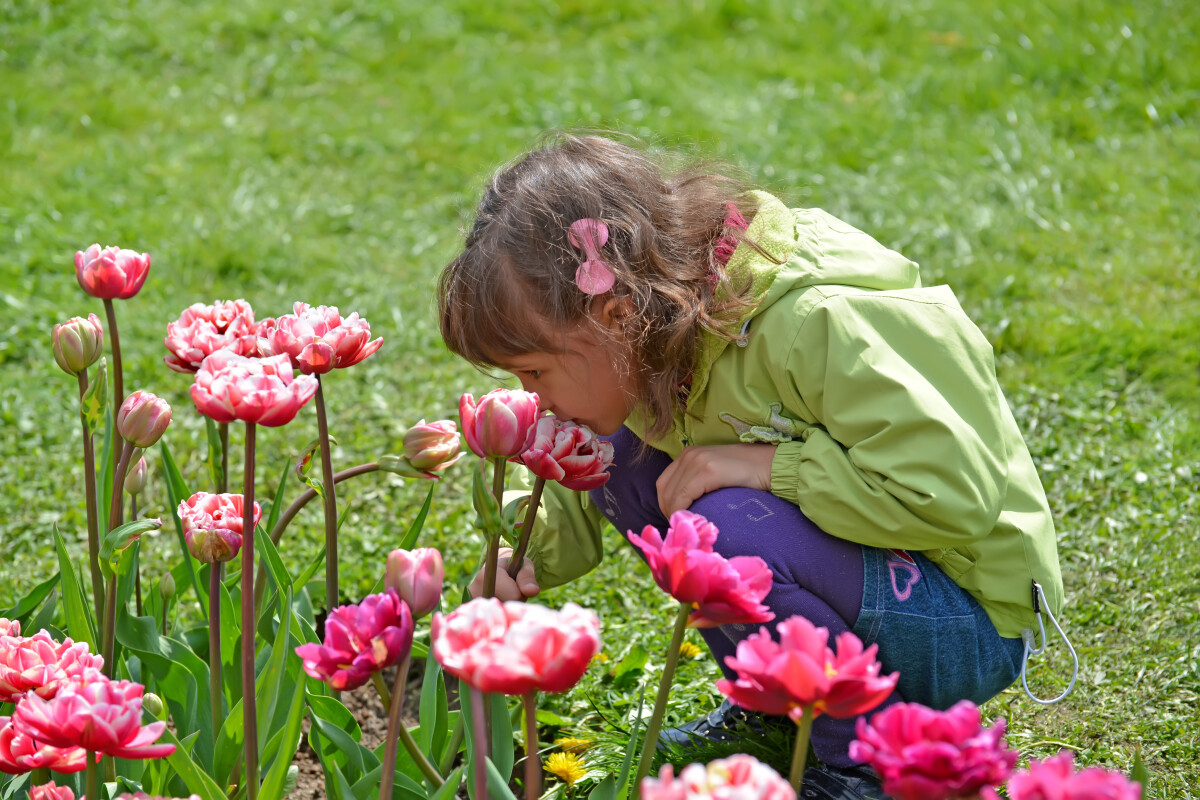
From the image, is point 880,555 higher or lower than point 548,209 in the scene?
lower

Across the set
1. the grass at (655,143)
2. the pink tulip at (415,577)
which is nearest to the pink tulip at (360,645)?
the pink tulip at (415,577)

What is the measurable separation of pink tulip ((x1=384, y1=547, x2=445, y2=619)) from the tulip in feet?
2.06

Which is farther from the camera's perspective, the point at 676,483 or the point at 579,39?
the point at 579,39

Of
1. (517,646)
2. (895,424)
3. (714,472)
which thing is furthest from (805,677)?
(714,472)

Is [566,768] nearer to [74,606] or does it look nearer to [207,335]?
[74,606]

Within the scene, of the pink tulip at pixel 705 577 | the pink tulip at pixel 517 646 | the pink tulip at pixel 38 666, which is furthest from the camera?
the pink tulip at pixel 38 666

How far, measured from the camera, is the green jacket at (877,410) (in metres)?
1.50

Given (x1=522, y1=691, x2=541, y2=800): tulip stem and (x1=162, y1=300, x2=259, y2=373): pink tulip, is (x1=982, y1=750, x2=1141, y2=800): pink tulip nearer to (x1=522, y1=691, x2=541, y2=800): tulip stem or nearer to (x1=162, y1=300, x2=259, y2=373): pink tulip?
(x1=522, y1=691, x2=541, y2=800): tulip stem

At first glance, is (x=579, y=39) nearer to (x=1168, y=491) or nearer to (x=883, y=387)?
(x=1168, y=491)

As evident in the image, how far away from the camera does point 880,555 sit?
5.32ft

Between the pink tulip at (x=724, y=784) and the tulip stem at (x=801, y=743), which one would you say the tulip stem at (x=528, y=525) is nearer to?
the tulip stem at (x=801, y=743)

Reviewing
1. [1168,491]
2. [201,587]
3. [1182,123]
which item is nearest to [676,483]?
[201,587]

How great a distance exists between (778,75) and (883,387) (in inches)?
143

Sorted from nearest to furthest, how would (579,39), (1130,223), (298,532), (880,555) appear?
(880,555) → (298,532) → (1130,223) → (579,39)
